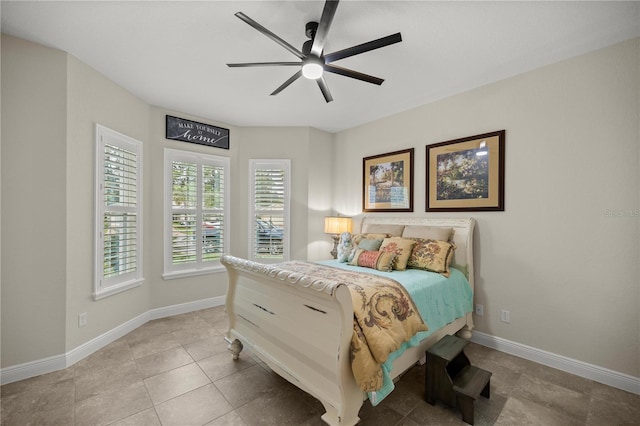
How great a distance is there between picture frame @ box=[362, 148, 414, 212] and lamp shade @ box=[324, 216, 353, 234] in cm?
31

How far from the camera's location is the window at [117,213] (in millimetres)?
2854

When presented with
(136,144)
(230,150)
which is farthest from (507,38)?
(136,144)

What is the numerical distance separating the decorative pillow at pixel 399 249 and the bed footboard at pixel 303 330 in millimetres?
1316

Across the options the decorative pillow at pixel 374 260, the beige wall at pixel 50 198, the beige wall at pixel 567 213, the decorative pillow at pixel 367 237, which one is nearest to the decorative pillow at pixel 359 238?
the decorative pillow at pixel 367 237

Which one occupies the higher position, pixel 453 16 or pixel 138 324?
pixel 453 16

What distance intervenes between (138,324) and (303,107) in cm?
341

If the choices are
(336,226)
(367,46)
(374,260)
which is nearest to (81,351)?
(374,260)

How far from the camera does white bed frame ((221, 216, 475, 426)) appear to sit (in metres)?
1.61

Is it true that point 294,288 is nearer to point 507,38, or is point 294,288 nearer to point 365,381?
point 365,381

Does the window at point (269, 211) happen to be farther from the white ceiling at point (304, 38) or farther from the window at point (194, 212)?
the white ceiling at point (304, 38)

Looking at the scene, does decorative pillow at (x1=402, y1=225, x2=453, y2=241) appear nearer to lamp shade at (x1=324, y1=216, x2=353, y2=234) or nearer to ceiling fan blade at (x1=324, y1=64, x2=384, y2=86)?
lamp shade at (x1=324, y1=216, x2=353, y2=234)

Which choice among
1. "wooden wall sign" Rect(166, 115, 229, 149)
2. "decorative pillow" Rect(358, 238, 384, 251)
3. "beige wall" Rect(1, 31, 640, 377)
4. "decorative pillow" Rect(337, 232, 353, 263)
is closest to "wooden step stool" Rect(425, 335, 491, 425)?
"beige wall" Rect(1, 31, 640, 377)

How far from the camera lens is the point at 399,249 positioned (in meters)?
2.91

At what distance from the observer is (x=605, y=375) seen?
2268 millimetres
